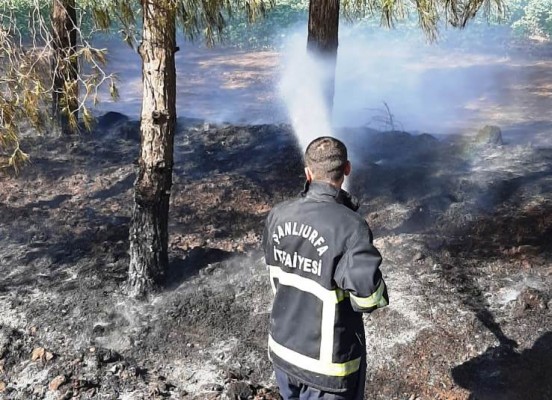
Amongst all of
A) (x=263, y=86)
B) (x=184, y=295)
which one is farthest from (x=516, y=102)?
(x=184, y=295)

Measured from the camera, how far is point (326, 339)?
273cm

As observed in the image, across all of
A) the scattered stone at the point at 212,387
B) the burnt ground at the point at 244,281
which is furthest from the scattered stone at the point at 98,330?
the scattered stone at the point at 212,387

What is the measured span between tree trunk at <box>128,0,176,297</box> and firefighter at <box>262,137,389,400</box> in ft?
8.03

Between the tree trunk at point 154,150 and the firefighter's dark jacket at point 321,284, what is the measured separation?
8.03ft

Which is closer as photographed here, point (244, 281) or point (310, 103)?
point (244, 281)

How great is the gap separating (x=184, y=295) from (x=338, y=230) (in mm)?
3118

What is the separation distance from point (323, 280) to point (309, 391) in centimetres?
63

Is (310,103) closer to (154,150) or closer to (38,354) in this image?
(154,150)

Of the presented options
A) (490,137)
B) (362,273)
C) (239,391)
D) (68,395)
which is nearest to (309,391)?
(362,273)

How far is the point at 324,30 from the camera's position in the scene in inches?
294

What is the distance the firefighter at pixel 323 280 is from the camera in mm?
2549

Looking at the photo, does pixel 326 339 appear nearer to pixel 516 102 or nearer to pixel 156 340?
pixel 156 340

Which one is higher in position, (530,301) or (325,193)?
(325,193)

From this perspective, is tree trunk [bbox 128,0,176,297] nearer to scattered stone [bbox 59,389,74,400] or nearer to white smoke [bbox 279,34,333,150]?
scattered stone [bbox 59,389,74,400]
